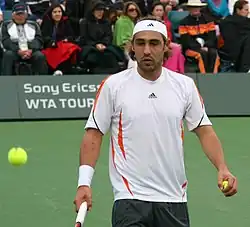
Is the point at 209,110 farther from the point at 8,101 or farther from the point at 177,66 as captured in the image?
the point at 8,101

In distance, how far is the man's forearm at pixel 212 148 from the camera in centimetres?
461

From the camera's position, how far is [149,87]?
4.62 metres

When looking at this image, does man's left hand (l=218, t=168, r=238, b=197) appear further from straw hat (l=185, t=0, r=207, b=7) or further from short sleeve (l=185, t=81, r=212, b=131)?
straw hat (l=185, t=0, r=207, b=7)

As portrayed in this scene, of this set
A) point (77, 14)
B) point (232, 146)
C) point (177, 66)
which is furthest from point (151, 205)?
point (77, 14)

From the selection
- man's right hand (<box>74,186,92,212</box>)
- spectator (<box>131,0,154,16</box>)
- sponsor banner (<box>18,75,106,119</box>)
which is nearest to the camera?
man's right hand (<box>74,186,92,212</box>)

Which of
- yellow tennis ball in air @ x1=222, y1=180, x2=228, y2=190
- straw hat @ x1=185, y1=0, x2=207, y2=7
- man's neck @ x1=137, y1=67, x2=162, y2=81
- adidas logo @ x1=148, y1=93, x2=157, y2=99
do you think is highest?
man's neck @ x1=137, y1=67, x2=162, y2=81

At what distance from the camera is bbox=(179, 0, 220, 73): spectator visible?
14641 millimetres

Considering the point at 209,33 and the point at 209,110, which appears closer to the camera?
the point at 209,110

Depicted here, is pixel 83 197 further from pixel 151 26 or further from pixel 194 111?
pixel 151 26

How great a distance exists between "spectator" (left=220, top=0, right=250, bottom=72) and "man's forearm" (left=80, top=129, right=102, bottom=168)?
Answer: 10269mm

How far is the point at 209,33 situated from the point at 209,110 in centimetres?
229

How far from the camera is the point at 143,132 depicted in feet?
15.0

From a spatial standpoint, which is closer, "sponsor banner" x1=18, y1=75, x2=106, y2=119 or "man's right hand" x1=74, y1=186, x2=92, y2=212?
"man's right hand" x1=74, y1=186, x2=92, y2=212

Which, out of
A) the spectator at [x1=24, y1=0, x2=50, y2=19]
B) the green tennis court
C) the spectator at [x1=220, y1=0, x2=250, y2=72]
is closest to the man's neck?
the green tennis court
